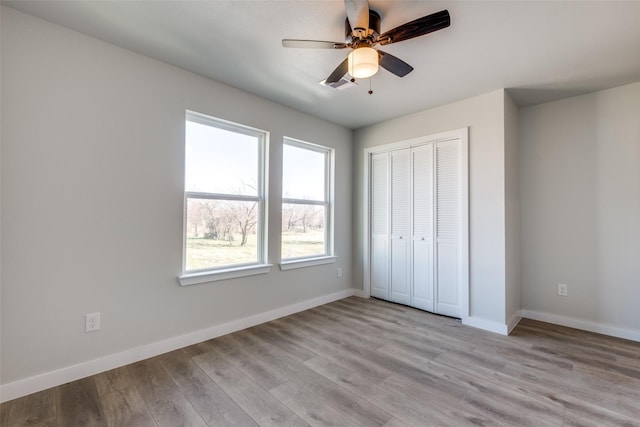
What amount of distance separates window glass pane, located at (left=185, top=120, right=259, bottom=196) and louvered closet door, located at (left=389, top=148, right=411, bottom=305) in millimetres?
1866

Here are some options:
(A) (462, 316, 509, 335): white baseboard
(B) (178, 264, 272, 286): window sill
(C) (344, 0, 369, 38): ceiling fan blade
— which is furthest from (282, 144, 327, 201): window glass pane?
(A) (462, 316, 509, 335): white baseboard

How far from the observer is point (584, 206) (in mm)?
3100

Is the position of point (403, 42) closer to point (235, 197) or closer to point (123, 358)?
point (235, 197)

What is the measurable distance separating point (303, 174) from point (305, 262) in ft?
3.78

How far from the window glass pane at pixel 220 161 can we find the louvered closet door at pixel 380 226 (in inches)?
69.4

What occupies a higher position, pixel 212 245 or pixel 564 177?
pixel 564 177

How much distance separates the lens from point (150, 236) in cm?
242

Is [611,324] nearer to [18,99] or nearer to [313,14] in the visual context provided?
[313,14]

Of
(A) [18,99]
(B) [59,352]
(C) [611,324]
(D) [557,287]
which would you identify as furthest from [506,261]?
(A) [18,99]

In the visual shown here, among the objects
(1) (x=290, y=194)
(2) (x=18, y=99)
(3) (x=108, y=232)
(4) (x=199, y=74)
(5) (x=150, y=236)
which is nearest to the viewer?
(2) (x=18, y=99)

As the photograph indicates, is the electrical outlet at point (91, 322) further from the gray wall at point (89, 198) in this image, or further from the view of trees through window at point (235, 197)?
the view of trees through window at point (235, 197)

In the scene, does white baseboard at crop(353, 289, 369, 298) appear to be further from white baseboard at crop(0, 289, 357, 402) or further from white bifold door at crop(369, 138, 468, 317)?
white baseboard at crop(0, 289, 357, 402)

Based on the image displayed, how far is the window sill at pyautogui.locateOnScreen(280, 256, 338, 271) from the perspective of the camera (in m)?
3.43

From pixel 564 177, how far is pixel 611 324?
1.57 metres
